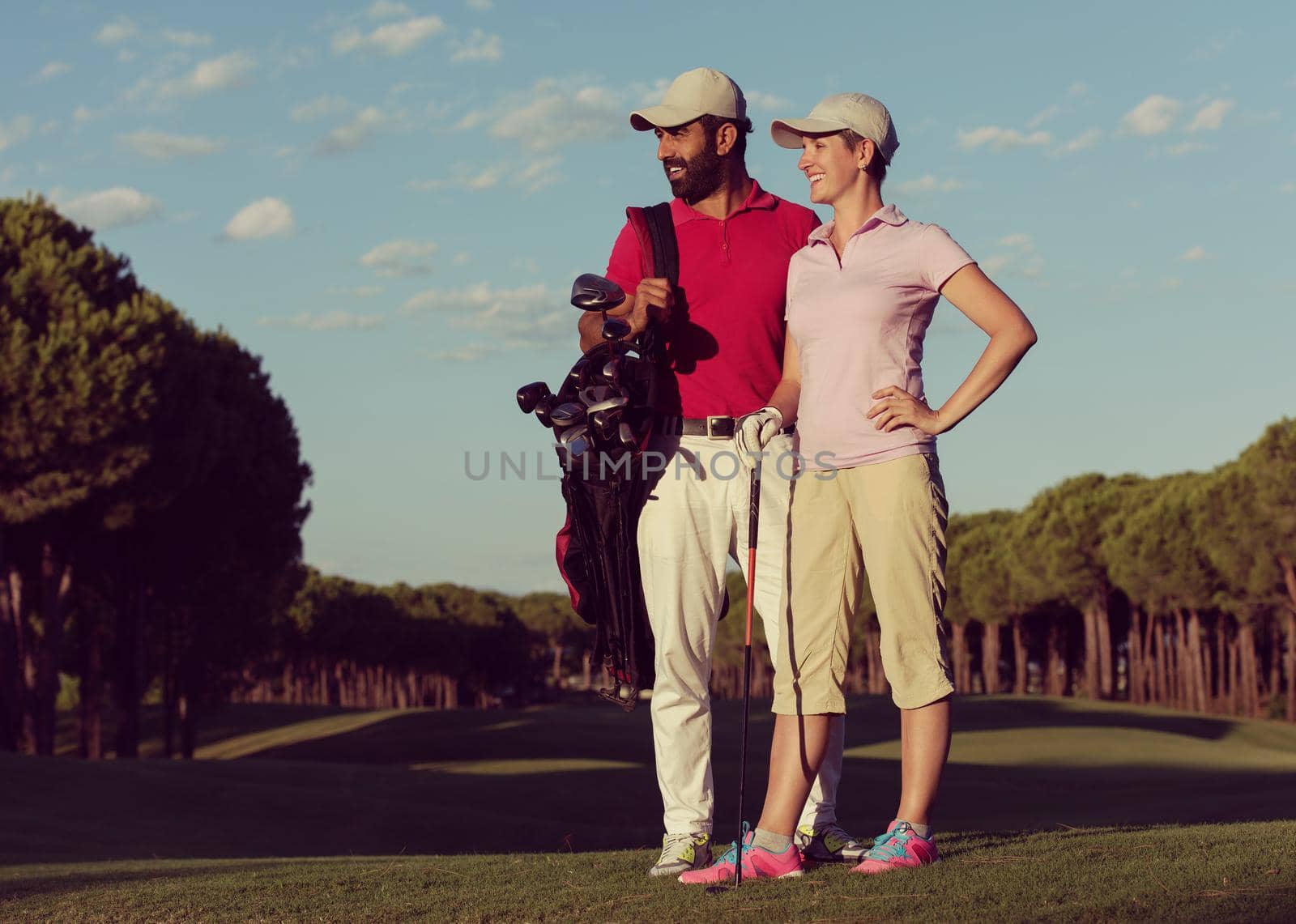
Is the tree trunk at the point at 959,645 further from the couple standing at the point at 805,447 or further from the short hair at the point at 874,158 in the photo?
the short hair at the point at 874,158

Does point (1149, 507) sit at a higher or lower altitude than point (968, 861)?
higher

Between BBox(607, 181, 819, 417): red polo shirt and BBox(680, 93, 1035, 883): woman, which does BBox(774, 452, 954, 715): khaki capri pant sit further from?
BBox(607, 181, 819, 417): red polo shirt

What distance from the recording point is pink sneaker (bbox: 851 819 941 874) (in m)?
5.71

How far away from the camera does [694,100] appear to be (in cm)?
676

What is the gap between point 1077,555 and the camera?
6600 centimetres

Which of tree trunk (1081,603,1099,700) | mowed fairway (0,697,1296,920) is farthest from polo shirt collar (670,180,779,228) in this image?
tree trunk (1081,603,1099,700)

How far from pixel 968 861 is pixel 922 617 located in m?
1.10

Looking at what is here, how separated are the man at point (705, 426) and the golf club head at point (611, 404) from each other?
1.09 feet

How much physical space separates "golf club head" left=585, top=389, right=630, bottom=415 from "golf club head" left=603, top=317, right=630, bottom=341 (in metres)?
0.27

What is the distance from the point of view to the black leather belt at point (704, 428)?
659 cm

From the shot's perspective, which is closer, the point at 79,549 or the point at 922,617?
the point at 922,617

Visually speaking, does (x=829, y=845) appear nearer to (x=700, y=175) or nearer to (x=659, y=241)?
(x=659, y=241)

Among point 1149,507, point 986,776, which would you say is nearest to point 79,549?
point 986,776

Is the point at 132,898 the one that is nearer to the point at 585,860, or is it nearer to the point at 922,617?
the point at 585,860
